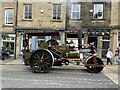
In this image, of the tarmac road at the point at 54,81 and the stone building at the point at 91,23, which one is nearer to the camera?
the tarmac road at the point at 54,81

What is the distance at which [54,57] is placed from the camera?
1504 centimetres

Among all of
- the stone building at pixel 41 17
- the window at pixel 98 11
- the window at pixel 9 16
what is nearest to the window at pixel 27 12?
the stone building at pixel 41 17

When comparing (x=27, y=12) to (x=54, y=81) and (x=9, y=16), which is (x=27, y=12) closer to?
(x=9, y=16)

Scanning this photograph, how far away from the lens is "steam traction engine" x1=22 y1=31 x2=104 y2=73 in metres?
14.5

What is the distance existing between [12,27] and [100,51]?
879cm

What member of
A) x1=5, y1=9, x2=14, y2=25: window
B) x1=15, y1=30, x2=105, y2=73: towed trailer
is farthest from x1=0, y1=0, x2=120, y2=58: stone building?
x1=15, y1=30, x2=105, y2=73: towed trailer

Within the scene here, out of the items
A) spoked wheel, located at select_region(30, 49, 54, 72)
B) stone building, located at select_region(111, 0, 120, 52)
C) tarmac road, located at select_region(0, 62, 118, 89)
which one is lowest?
tarmac road, located at select_region(0, 62, 118, 89)

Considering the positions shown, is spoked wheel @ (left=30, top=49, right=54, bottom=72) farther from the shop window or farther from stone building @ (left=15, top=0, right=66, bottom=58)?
the shop window

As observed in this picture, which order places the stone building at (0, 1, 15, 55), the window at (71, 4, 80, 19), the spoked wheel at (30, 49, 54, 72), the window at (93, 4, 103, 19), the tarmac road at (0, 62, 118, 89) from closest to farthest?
1. the tarmac road at (0, 62, 118, 89)
2. the spoked wheel at (30, 49, 54, 72)
3. the window at (93, 4, 103, 19)
4. the window at (71, 4, 80, 19)
5. the stone building at (0, 1, 15, 55)

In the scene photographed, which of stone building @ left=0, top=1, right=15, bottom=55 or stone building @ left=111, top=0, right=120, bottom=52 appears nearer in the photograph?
stone building @ left=111, top=0, right=120, bottom=52

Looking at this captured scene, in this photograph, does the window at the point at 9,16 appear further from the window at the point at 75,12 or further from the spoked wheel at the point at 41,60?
the spoked wheel at the point at 41,60

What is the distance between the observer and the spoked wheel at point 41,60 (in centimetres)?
1447

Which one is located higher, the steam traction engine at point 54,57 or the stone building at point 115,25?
the stone building at point 115,25

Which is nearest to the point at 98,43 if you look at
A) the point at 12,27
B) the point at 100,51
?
the point at 100,51
